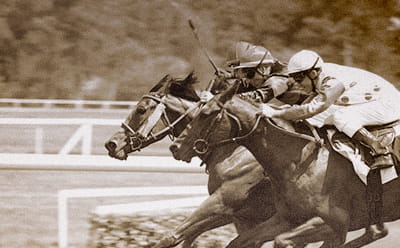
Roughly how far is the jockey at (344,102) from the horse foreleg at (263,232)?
60 centimetres

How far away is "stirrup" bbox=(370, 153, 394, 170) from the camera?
3830 mm

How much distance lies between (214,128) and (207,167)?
26.4 inches

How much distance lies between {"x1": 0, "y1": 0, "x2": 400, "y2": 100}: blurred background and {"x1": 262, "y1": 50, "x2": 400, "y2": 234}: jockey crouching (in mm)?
10364

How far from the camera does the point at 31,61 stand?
59.0 feet

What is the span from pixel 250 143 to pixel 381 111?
0.80 m

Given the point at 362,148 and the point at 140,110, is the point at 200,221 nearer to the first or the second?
the point at 140,110

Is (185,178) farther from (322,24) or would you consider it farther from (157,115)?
(322,24)

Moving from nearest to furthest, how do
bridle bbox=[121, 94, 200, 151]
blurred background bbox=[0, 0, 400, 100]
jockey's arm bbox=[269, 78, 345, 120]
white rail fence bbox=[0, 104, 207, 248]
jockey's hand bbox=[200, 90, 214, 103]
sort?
jockey's arm bbox=[269, 78, 345, 120]
jockey's hand bbox=[200, 90, 214, 103]
bridle bbox=[121, 94, 200, 151]
white rail fence bbox=[0, 104, 207, 248]
blurred background bbox=[0, 0, 400, 100]

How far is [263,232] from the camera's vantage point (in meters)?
3.96

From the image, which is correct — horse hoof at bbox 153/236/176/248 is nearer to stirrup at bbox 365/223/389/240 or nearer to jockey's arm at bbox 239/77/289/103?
jockey's arm at bbox 239/77/289/103

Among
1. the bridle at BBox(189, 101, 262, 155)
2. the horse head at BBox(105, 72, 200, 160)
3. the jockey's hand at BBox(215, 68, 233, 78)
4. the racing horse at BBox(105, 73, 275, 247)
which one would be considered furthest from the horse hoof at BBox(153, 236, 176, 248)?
the jockey's hand at BBox(215, 68, 233, 78)

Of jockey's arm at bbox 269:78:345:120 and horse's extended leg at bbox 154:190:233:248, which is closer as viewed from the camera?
jockey's arm at bbox 269:78:345:120

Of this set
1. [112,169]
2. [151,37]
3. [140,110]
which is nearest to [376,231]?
[140,110]

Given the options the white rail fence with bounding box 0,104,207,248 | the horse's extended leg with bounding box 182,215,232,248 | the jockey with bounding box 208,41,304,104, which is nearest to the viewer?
the horse's extended leg with bounding box 182,215,232,248
